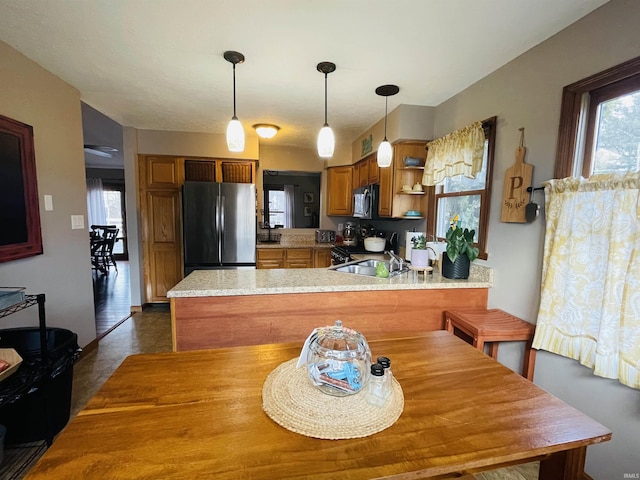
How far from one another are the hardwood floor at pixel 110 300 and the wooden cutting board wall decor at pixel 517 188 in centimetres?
394

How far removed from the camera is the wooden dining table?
2.15ft

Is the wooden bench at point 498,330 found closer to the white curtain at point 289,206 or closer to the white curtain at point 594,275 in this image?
the white curtain at point 594,275

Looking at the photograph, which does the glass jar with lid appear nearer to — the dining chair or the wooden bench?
the wooden bench

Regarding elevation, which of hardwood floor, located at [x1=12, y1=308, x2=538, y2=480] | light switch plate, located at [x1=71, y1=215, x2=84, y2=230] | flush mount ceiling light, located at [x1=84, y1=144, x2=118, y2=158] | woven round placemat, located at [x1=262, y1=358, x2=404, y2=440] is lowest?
hardwood floor, located at [x1=12, y1=308, x2=538, y2=480]

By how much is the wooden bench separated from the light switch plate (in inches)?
126

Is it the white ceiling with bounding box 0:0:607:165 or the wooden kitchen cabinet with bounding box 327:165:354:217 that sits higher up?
the white ceiling with bounding box 0:0:607:165

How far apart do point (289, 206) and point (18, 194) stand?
3124 mm

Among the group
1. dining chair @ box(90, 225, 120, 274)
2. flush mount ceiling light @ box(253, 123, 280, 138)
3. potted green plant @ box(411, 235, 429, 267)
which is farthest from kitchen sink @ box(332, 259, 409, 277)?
dining chair @ box(90, 225, 120, 274)

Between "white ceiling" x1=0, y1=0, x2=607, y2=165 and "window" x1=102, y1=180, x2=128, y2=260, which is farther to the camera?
"window" x1=102, y1=180, x2=128, y2=260

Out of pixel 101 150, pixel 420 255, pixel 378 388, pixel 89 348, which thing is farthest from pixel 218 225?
pixel 101 150

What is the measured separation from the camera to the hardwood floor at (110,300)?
3.54m

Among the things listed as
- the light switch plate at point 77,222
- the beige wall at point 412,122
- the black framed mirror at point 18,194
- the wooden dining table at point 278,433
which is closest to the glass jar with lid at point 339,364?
the wooden dining table at point 278,433

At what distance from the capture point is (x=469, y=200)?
2.45 meters

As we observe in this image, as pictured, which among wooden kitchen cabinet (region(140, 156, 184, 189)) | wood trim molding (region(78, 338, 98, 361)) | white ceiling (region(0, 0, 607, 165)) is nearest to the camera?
white ceiling (region(0, 0, 607, 165))
